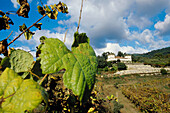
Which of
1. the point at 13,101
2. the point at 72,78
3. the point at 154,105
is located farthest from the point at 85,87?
the point at 154,105

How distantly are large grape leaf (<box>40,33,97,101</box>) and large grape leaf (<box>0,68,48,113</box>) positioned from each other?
91 mm

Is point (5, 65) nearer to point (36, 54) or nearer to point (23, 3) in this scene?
point (36, 54)

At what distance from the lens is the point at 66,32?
68 cm

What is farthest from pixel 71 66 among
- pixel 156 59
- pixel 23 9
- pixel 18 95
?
pixel 156 59

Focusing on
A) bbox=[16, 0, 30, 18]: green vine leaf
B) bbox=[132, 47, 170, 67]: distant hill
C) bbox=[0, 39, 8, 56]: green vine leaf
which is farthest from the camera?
bbox=[132, 47, 170, 67]: distant hill

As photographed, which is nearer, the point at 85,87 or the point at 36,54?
the point at 85,87

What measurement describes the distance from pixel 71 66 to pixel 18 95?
24 cm

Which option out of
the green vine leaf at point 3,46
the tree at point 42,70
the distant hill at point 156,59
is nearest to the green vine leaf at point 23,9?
the tree at point 42,70

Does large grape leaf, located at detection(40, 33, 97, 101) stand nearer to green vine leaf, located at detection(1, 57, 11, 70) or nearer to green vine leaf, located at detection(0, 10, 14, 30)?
green vine leaf, located at detection(1, 57, 11, 70)

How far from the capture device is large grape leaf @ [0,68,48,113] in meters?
0.36

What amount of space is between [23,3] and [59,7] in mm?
281

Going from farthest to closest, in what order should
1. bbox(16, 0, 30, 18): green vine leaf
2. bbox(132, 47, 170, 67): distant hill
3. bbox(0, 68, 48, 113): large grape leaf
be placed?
1. bbox(132, 47, 170, 67): distant hill
2. bbox(16, 0, 30, 18): green vine leaf
3. bbox(0, 68, 48, 113): large grape leaf

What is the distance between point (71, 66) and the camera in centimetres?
50

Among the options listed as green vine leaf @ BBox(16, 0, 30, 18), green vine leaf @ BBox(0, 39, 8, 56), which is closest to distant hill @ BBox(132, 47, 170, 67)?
green vine leaf @ BBox(16, 0, 30, 18)
